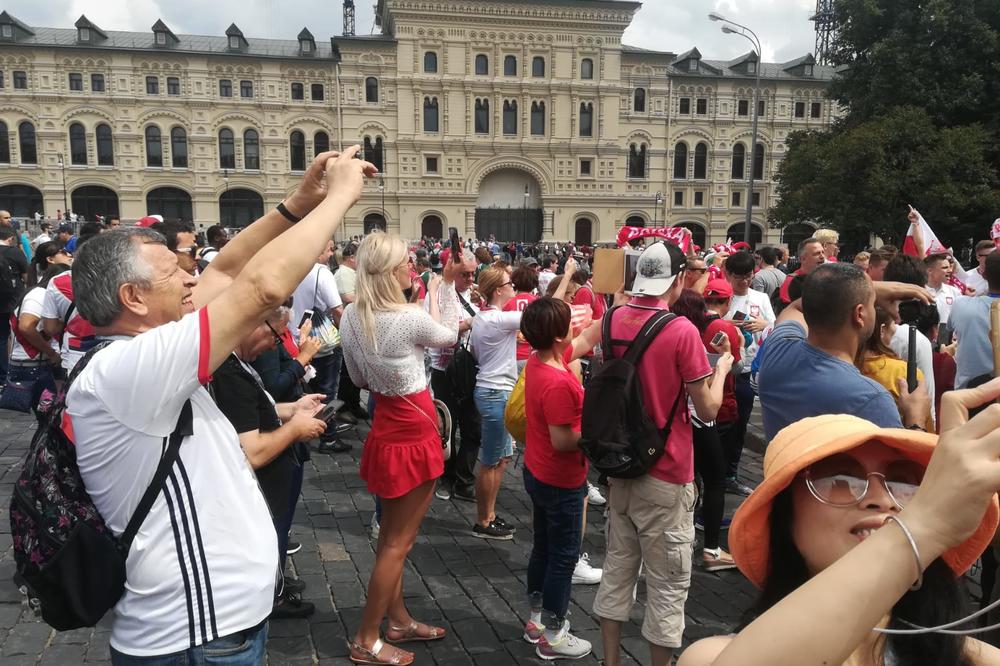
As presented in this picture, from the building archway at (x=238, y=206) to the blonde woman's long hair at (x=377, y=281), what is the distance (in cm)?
4237

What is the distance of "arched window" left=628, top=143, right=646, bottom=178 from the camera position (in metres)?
45.8

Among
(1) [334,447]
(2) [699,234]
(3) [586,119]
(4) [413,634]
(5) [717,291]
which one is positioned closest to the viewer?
(4) [413,634]

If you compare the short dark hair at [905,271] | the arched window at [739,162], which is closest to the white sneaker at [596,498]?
the short dark hair at [905,271]

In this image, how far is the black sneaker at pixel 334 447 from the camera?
21.9ft

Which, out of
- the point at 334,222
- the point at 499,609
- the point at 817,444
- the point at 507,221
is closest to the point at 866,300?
the point at 817,444

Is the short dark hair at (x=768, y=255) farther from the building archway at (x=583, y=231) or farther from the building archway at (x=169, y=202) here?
the building archway at (x=169, y=202)

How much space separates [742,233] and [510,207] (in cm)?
1710

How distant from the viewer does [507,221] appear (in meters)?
45.0

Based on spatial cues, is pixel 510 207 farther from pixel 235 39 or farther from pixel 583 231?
pixel 235 39

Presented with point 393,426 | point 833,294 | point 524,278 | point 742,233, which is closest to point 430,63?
point 742,233

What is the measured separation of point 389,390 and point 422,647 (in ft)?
4.37

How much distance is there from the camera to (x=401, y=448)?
3.34 meters

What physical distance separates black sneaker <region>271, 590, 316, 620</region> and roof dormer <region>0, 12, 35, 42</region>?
4873cm

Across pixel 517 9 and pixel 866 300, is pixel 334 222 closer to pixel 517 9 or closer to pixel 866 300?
pixel 866 300
